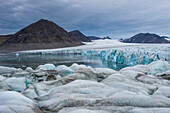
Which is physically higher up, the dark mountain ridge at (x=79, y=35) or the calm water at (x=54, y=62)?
the dark mountain ridge at (x=79, y=35)

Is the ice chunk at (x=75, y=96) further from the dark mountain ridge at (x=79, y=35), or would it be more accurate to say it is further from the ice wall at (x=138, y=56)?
the dark mountain ridge at (x=79, y=35)

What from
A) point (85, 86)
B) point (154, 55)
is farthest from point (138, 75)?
point (154, 55)

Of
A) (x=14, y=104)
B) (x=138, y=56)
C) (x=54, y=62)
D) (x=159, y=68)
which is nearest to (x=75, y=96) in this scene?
(x=14, y=104)

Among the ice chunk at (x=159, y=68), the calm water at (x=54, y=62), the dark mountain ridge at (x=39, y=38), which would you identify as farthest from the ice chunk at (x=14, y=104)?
the dark mountain ridge at (x=39, y=38)

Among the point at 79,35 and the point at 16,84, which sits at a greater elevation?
the point at 79,35

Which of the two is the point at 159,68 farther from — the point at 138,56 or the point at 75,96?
the point at 138,56

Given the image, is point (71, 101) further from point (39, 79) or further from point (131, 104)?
point (39, 79)

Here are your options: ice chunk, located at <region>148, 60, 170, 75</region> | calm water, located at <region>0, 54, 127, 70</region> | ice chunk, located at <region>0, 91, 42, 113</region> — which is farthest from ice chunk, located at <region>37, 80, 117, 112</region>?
calm water, located at <region>0, 54, 127, 70</region>

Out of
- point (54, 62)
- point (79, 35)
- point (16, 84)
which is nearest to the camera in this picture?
point (16, 84)

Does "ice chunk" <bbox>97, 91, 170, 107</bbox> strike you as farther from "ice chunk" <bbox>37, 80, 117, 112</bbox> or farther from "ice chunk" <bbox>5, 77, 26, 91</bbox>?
"ice chunk" <bbox>5, 77, 26, 91</bbox>

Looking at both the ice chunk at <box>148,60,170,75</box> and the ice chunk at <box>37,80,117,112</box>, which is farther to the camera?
the ice chunk at <box>148,60,170,75</box>

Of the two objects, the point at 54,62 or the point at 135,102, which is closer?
the point at 135,102

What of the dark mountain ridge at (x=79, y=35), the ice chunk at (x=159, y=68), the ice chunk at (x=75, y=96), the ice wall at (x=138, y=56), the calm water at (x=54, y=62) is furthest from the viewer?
the dark mountain ridge at (x=79, y=35)

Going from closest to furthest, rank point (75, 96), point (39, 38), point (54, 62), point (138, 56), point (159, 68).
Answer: point (75, 96) → point (159, 68) → point (138, 56) → point (54, 62) → point (39, 38)
